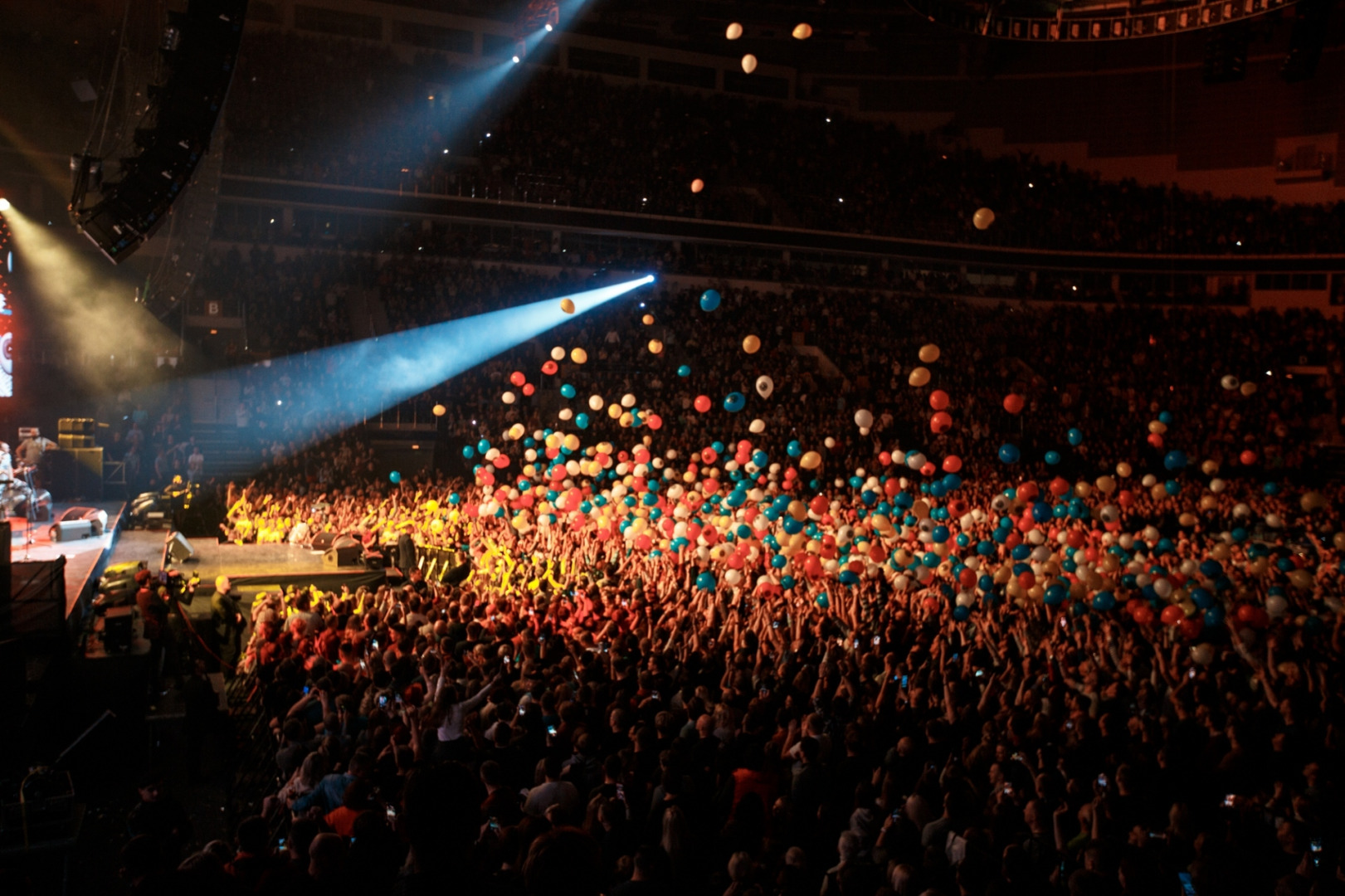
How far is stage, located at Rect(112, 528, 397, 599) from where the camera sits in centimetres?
1098

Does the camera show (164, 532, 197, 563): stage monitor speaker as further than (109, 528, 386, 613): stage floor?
Yes

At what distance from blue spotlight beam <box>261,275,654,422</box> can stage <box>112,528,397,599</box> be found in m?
7.57

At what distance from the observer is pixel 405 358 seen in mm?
22000

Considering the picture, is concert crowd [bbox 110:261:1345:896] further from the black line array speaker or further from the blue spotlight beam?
the black line array speaker

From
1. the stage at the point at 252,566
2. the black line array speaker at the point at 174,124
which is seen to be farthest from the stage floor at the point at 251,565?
the black line array speaker at the point at 174,124

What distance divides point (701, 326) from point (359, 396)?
29.8 feet

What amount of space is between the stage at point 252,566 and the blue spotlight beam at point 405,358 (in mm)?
7573

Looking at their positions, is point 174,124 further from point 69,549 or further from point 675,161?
point 675,161

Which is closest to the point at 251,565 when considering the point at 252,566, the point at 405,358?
the point at 252,566

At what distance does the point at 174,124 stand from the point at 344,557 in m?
5.58

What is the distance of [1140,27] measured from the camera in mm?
11977

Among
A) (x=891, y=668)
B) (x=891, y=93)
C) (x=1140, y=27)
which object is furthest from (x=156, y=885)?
(x=891, y=93)

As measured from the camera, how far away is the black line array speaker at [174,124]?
7.76 m

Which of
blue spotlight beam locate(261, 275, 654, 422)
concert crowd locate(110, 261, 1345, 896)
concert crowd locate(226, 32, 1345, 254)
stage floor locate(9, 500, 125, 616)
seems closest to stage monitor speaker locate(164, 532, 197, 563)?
stage floor locate(9, 500, 125, 616)
